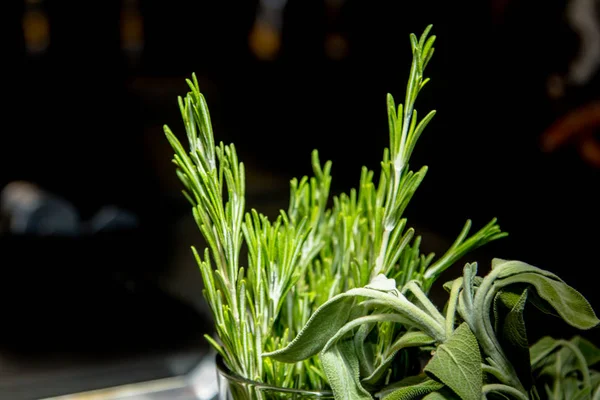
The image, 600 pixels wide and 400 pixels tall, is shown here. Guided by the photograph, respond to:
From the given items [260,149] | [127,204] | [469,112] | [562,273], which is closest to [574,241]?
[562,273]

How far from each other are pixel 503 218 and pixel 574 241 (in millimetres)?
82

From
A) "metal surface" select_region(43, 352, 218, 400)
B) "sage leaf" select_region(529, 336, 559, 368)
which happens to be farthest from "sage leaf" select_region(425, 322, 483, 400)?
"metal surface" select_region(43, 352, 218, 400)

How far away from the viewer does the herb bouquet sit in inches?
10.8

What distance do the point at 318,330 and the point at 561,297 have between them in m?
0.10

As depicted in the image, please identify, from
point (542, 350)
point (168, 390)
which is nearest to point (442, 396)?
point (542, 350)

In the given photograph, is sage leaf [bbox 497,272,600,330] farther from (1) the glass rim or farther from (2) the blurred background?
(2) the blurred background

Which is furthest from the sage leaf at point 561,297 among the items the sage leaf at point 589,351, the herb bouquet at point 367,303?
the sage leaf at point 589,351

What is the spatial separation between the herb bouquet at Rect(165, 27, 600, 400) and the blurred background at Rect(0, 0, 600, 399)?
1.47 feet

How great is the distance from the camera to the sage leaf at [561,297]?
0.27m

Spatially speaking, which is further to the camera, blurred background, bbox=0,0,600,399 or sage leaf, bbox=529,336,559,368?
blurred background, bbox=0,0,600,399

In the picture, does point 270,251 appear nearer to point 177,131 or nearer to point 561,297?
point 561,297

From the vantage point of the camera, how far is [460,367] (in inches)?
10.0

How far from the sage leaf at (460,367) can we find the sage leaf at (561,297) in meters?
0.03

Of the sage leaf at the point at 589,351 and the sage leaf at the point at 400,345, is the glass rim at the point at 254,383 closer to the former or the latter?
the sage leaf at the point at 400,345
